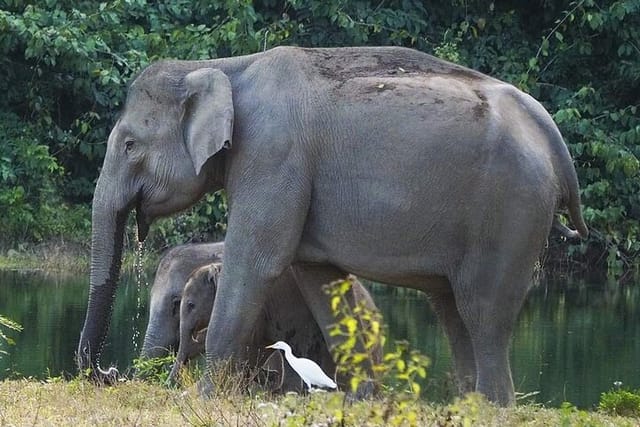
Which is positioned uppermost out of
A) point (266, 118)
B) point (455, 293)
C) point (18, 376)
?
point (266, 118)

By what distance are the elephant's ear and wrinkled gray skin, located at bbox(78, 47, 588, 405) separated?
1 centimetres

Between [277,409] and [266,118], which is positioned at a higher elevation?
[266,118]

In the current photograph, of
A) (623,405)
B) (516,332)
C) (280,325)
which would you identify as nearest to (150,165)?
(280,325)

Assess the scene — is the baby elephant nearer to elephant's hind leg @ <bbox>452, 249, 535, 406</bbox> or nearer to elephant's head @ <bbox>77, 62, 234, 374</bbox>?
elephant's head @ <bbox>77, 62, 234, 374</bbox>

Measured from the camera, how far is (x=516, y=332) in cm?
1655

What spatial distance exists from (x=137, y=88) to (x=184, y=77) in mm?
301

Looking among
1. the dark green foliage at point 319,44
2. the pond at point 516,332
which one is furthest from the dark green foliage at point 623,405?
the dark green foliage at point 319,44

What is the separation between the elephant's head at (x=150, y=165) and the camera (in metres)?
10.1

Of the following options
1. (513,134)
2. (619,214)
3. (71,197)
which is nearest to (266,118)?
(513,134)

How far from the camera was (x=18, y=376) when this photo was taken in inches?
466

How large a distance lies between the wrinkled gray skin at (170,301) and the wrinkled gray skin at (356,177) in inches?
90.3

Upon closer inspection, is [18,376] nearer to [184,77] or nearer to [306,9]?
[184,77]

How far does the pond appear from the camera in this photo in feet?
43.8

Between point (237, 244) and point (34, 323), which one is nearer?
point (237, 244)
